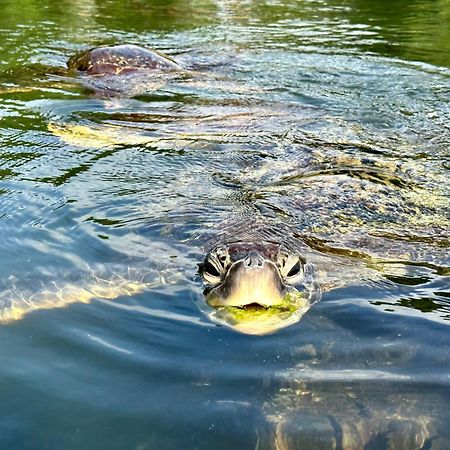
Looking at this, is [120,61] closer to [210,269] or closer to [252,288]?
[210,269]

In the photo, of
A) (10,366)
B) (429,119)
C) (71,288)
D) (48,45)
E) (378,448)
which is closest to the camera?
(378,448)

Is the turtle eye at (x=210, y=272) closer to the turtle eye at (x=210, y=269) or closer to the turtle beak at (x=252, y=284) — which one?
the turtle eye at (x=210, y=269)

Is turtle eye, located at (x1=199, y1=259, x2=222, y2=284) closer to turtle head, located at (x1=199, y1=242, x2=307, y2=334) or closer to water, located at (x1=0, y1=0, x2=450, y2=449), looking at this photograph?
turtle head, located at (x1=199, y1=242, x2=307, y2=334)

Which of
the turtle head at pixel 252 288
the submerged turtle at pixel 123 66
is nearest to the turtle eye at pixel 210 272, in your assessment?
the turtle head at pixel 252 288

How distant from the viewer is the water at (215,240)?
251cm

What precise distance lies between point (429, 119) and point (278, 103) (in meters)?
1.88

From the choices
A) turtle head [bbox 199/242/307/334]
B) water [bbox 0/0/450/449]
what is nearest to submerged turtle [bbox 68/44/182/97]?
water [bbox 0/0/450/449]

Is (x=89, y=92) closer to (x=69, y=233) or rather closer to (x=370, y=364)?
(x=69, y=233)

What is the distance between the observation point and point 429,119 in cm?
745

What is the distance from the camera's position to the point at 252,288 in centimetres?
309

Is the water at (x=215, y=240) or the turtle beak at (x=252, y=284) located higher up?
the turtle beak at (x=252, y=284)

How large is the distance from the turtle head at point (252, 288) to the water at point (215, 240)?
0.29ft

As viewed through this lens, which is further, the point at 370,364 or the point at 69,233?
the point at 69,233

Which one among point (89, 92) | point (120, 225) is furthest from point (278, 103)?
point (120, 225)
